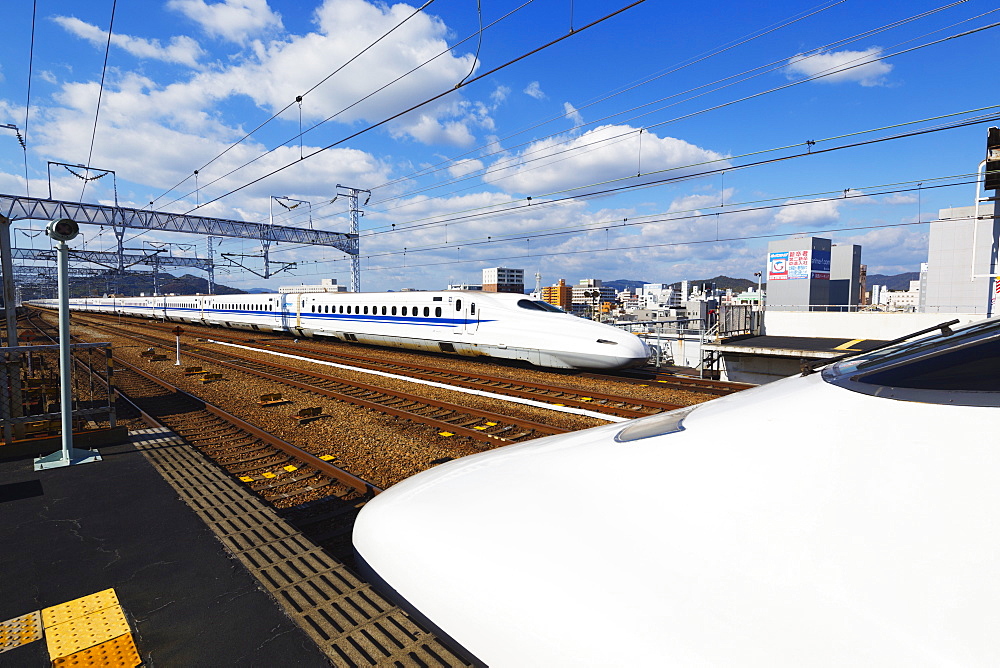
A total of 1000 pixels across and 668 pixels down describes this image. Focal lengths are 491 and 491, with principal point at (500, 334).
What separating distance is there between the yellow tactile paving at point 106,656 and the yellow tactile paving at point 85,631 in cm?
4

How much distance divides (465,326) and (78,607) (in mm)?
13034

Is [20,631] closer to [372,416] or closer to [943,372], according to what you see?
[943,372]

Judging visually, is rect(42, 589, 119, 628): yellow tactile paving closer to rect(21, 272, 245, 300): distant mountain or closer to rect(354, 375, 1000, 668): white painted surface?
rect(354, 375, 1000, 668): white painted surface

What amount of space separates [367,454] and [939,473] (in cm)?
652

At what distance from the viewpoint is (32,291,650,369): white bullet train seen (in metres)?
12.8

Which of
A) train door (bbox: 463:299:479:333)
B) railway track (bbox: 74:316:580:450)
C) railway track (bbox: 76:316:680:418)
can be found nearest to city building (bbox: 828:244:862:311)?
train door (bbox: 463:299:479:333)

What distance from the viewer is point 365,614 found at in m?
2.48

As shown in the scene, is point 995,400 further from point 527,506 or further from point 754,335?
point 754,335

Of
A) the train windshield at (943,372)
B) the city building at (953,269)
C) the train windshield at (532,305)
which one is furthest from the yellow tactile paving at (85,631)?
the city building at (953,269)

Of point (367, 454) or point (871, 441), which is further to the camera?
point (367, 454)

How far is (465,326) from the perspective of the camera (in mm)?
15492

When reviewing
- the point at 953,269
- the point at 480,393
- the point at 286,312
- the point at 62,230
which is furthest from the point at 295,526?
the point at 953,269

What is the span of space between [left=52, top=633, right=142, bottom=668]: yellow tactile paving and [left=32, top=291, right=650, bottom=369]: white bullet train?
11.2 metres

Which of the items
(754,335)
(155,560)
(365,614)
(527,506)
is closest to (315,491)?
(155,560)
